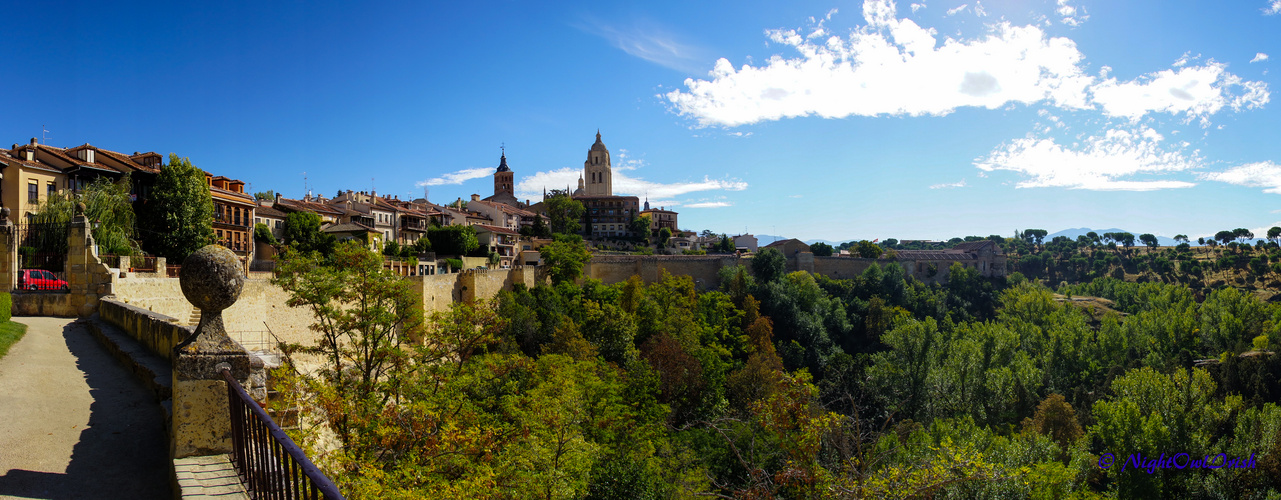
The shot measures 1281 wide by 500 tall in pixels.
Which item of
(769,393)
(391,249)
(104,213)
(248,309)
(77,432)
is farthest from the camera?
A: (391,249)

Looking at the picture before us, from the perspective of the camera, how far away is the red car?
1534 centimetres

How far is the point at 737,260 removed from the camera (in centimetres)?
5878

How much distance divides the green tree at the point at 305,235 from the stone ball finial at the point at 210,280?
3221 cm

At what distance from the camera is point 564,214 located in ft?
244

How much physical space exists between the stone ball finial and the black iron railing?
1.96 ft

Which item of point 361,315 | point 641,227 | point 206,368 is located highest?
point 641,227

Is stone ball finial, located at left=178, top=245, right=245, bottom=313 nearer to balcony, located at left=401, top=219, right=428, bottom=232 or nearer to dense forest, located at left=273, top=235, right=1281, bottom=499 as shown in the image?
dense forest, located at left=273, top=235, right=1281, bottom=499

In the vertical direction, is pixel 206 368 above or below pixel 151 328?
above

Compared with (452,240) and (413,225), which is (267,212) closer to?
(413,225)

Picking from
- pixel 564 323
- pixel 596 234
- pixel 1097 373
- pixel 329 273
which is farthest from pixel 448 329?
pixel 596 234

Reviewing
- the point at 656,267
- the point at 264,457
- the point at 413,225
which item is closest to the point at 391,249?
the point at 413,225

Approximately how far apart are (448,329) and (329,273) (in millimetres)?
3329

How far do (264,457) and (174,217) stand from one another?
28052 millimetres

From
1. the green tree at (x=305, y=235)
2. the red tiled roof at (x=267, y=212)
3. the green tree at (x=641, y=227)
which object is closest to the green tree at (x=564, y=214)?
the green tree at (x=641, y=227)
